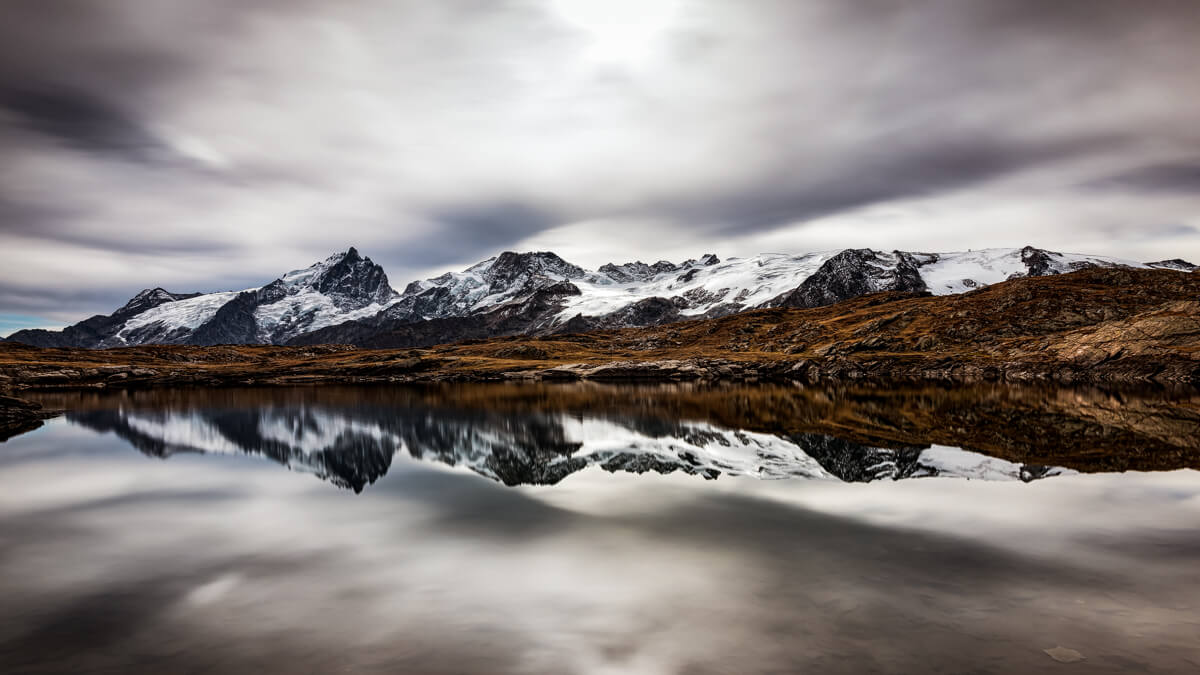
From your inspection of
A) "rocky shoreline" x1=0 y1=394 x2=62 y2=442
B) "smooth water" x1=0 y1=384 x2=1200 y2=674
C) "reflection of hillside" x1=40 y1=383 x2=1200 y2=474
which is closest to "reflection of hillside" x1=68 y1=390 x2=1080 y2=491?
"smooth water" x1=0 y1=384 x2=1200 y2=674

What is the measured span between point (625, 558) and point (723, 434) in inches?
1150

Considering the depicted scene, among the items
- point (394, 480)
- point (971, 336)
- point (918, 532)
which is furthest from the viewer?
point (971, 336)

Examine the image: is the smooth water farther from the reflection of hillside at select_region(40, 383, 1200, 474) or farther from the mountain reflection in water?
the reflection of hillside at select_region(40, 383, 1200, 474)

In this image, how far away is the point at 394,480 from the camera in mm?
31281

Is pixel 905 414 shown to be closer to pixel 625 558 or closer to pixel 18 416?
pixel 625 558

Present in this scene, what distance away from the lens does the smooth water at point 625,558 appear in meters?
11.4

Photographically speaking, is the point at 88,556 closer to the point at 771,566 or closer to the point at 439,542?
the point at 439,542

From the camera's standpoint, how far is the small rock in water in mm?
10484

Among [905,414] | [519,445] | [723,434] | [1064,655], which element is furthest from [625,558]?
[905,414]

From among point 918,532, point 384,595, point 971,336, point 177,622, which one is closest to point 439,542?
point 384,595

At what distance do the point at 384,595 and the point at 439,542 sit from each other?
15.5ft

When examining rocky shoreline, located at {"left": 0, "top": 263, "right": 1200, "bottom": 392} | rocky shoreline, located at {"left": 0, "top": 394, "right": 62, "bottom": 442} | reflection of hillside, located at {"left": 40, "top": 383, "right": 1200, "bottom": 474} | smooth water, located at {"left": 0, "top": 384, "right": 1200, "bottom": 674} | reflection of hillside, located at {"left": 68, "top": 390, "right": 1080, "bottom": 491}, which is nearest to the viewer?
smooth water, located at {"left": 0, "top": 384, "right": 1200, "bottom": 674}

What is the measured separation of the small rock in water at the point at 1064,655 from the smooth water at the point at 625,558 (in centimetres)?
5

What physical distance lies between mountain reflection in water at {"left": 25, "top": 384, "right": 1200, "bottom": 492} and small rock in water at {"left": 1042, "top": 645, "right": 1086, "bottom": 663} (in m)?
15.8
